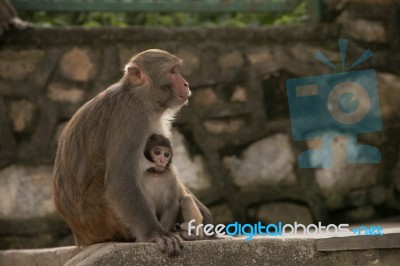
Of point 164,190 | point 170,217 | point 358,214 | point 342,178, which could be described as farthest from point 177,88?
point 358,214

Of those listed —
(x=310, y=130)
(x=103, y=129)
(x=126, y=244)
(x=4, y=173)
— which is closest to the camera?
(x=126, y=244)

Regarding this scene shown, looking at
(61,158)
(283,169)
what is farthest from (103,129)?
(283,169)

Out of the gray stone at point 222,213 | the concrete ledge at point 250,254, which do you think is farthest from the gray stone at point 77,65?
the concrete ledge at point 250,254

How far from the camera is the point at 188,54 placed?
25.4ft

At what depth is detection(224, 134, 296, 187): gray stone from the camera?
25.2 ft

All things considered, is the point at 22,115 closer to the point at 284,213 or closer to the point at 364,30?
the point at 284,213

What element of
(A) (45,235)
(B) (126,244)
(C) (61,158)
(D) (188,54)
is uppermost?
(D) (188,54)

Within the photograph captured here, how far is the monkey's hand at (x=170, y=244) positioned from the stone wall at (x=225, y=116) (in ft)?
9.03

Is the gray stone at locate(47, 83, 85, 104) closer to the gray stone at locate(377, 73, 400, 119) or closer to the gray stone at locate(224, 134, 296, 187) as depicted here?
the gray stone at locate(224, 134, 296, 187)

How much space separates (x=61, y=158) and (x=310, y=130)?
3023 mm

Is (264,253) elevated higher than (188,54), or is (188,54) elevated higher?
(188,54)

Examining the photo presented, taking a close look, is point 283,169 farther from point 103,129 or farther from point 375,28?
point 103,129

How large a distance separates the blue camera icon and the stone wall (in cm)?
7

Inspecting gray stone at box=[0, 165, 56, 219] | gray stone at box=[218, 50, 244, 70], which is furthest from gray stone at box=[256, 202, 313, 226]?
gray stone at box=[0, 165, 56, 219]
